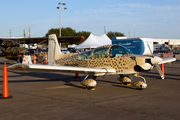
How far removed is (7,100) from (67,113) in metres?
2.48

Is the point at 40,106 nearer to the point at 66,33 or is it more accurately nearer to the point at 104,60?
the point at 104,60

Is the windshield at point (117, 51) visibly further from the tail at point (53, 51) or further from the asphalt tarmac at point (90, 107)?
the tail at point (53, 51)

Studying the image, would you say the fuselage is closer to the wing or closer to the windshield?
the windshield

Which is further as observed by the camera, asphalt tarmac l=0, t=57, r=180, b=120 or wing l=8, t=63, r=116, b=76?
wing l=8, t=63, r=116, b=76

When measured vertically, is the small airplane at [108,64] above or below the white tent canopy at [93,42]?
below

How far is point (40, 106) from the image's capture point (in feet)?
18.6

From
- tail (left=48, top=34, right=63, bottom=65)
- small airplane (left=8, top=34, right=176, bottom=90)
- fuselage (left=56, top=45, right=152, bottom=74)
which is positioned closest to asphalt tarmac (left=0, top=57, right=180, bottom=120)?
small airplane (left=8, top=34, right=176, bottom=90)

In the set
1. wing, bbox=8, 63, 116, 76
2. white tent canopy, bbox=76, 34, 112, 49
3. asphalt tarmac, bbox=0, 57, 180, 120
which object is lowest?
asphalt tarmac, bbox=0, 57, 180, 120

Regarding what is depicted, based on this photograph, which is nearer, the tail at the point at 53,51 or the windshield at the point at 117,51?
the windshield at the point at 117,51

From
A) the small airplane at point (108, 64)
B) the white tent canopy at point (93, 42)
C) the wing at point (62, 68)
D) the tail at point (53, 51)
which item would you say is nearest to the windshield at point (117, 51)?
the small airplane at point (108, 64)

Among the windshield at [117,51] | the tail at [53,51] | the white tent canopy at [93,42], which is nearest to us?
the windshield at [117,51]

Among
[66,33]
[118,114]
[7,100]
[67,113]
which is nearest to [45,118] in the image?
[67,113]

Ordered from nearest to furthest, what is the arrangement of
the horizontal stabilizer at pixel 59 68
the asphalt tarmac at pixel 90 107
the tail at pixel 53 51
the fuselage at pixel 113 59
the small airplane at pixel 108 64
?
1. the asphalt tarmac at pixel 90 107
2. the horizontal stabilizer at pixel 59 68
3. the small airplane at pixel 108 64
4. the fuselage at pixel 113 59
5. the tail at pixel 53 51

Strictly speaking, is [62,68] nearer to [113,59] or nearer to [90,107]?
[113,59]
